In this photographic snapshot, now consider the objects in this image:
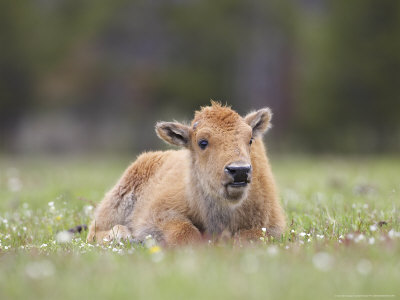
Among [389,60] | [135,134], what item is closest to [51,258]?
[389,60]

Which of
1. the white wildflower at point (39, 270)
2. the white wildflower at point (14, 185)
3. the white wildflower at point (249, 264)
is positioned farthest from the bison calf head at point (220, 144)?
the white wildflower at point (14, 185)

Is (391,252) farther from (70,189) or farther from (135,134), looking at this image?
(135,134)

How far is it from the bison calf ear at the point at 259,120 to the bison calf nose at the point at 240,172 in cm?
140

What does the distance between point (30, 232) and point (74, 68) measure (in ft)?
104

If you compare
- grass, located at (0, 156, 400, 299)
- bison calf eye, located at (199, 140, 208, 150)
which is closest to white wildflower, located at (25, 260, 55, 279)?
grass, located at (0, 156, 400, 299)

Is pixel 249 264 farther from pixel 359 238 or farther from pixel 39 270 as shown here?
pixel 39 270

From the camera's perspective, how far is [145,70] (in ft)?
128

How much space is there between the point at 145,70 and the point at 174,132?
31694 millimetres

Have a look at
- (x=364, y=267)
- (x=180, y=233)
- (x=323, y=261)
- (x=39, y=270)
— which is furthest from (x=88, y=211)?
(x=364, y=267)

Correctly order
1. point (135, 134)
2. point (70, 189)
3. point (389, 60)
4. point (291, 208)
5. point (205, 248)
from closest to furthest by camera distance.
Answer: point (205, 248) < point (291, 208) < point (70, 189) < point (389, 60) < point (135, 134)

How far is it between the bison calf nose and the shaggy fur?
9cm

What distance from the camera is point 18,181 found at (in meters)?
16.0

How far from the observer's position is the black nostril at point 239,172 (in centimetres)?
673

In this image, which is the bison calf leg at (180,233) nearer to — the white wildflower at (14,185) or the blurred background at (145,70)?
the white wildflower at (14,185)
